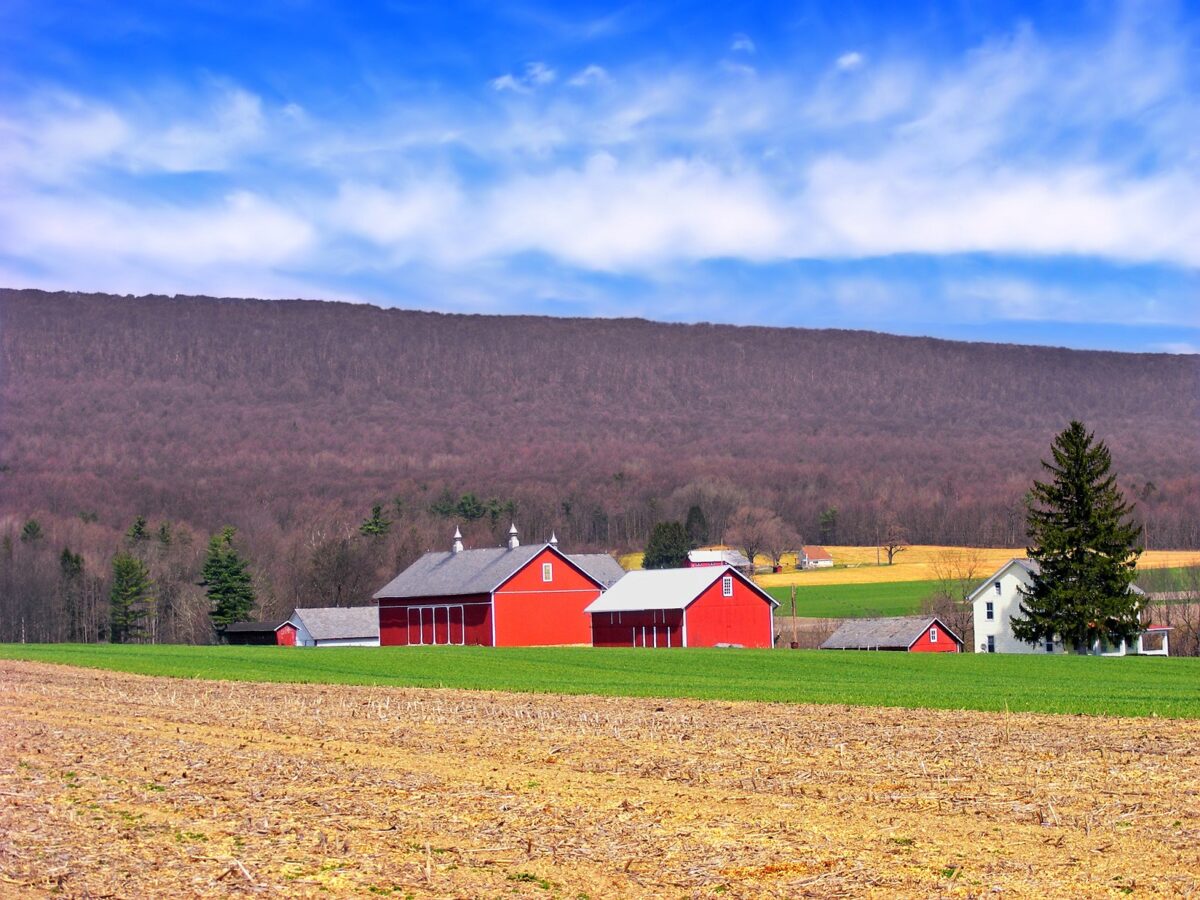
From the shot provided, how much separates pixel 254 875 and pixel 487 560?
6320 centimetres

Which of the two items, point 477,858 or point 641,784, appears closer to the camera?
point 477,858

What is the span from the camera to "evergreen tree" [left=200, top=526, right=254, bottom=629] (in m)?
99.2

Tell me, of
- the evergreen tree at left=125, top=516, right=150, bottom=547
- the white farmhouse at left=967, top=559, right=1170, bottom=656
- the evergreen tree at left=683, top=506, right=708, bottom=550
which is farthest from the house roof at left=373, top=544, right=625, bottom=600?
the evergreen tree at left=683, top=506, right=708, bottom=550

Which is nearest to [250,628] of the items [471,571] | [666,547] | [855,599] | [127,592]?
[127,592]

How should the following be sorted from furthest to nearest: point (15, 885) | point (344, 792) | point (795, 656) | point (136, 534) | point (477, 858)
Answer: point (136, 534)
point (795, 656)
point (344, 792)
point (477, 858)
point (15, 885)

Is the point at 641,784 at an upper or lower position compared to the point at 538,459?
lower

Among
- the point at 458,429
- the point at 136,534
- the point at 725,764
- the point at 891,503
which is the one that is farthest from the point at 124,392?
the point at 725,764

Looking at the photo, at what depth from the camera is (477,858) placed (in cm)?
1307

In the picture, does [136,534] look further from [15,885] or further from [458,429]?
[15,885]

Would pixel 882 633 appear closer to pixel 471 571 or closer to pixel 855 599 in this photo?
pixel 471 571

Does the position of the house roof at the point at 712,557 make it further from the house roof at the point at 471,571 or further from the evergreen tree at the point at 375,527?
the evergreen tree at the point at 375,527

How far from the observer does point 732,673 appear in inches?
1784

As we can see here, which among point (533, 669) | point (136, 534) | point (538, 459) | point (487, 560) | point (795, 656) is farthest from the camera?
point (538, 459)

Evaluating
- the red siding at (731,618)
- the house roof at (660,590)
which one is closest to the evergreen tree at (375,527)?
the house roof at (660,590)
